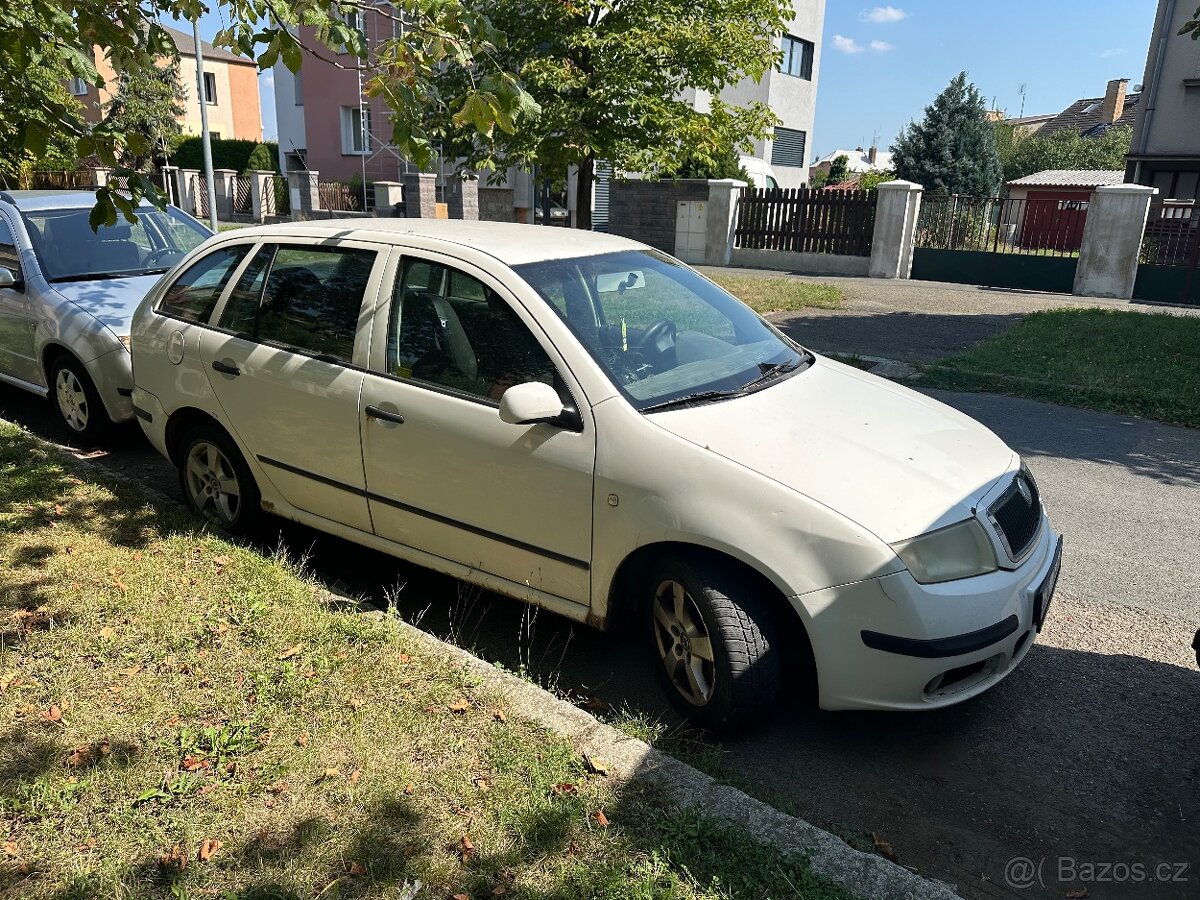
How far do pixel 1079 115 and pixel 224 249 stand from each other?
71453 mm

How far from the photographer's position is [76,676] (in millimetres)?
3619

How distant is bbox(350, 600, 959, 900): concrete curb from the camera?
2662mm

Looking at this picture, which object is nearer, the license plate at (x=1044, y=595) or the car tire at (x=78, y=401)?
the license plate at (x=1044, y=595)

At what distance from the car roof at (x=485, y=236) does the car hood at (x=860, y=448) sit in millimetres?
1095

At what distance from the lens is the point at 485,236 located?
14.4 feet

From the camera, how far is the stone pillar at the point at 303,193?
29953mm

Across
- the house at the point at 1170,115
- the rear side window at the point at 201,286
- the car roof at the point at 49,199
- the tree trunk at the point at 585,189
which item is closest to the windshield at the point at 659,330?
the rear side window at the point at 201,286

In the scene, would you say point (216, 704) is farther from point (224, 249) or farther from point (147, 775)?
point (224, 249)

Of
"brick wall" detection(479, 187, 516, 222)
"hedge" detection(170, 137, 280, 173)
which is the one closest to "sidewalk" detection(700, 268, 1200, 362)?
"brick wall" detection(479, 187, 516, 222)

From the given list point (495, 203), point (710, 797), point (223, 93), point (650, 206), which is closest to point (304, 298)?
point (710, 797)

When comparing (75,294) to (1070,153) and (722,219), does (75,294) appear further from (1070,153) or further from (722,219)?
(1070,153)

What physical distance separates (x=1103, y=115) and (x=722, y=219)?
49973mm

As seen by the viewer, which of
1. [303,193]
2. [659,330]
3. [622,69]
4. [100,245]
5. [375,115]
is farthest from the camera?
[375,115]

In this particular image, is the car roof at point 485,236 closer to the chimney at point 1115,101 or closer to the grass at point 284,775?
the grass at point 284,775
